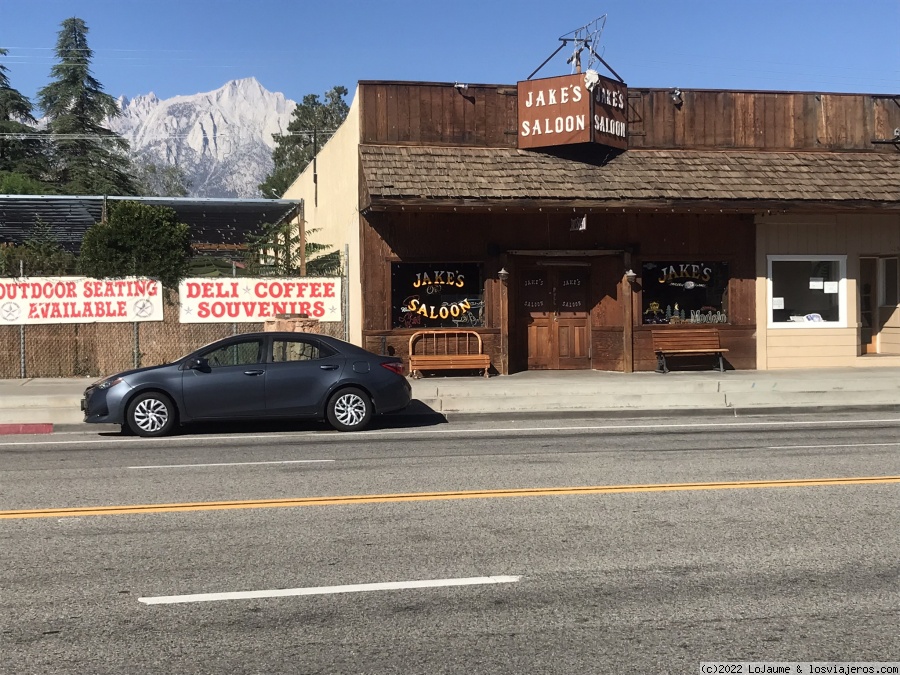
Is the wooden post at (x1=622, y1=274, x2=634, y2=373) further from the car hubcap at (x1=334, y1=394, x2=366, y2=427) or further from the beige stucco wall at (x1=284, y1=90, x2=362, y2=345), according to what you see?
the car hubcap at (x1=334, y1=394, x2=366, y2=427)

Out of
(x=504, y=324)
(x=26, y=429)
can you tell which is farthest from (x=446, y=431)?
(x=26, y=429)

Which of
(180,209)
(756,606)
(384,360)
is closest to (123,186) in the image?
(180,209)

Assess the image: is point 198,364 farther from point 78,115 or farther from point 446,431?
point 78,115

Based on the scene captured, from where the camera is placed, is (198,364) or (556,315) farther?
(556,315)

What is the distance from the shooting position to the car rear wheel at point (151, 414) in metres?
12.9

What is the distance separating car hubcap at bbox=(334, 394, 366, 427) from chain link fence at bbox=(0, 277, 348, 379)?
5986 millimetres

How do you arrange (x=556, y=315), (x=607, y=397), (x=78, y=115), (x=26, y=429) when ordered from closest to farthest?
(x=26, y=429) < (x=607, y=397) < (x=556, y=315) < (x=78, y=115)

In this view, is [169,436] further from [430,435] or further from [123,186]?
[123,186]

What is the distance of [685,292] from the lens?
2039cm

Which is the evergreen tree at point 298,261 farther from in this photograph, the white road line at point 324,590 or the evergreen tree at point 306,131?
the evergreen tree at point 306,131

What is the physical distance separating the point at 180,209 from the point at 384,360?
1701 cm

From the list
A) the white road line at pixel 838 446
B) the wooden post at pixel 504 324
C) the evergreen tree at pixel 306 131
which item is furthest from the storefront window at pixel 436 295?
the evergreen tree at pixel 306 131

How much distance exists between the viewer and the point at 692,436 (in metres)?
12.7

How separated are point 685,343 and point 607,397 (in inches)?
175
